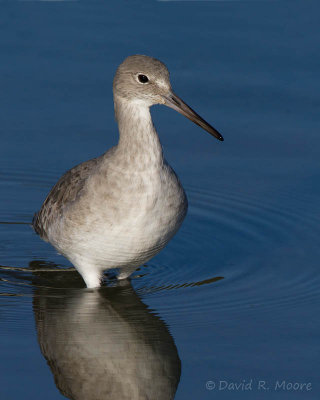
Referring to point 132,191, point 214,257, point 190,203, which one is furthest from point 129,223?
point 190,203

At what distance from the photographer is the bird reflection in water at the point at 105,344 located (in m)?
7.85

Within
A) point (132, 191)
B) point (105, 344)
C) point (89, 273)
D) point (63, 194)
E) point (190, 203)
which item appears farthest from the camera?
point (190, 203)

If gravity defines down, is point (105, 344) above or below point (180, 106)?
below

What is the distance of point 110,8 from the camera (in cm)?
1402

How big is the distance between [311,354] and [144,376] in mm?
1270

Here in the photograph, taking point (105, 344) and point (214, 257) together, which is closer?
point (105, 344)

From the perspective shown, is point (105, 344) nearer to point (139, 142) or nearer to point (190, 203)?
point (139, 142)

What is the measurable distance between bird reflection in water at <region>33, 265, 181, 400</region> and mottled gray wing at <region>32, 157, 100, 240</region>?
0.55 meters

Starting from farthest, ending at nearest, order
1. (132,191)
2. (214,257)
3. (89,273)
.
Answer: (214,257)
(89,273)
(132,191)

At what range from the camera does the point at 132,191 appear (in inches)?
343

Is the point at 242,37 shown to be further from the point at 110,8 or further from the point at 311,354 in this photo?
the point at 311,354

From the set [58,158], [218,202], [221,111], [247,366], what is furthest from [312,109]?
[247,366]

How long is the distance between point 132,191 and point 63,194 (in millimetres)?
991

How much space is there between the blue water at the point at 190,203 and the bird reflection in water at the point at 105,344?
0.05ft
